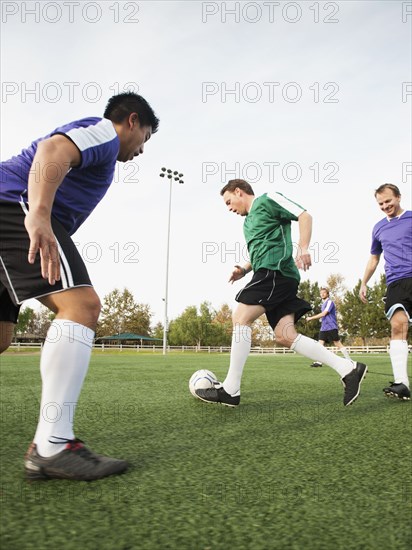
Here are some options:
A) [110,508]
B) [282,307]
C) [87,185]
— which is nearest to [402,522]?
[110,508]

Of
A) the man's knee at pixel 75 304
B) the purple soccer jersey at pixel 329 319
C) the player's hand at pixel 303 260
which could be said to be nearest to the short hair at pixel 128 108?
the man's knee at pixel 75 304

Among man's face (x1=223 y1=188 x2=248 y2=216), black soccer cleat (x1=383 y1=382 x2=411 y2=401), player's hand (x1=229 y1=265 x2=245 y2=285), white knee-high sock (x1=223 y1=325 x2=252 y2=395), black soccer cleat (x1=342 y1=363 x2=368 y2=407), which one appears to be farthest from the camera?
player's hand (x1=229 y1=265 x2=245 y2=285)

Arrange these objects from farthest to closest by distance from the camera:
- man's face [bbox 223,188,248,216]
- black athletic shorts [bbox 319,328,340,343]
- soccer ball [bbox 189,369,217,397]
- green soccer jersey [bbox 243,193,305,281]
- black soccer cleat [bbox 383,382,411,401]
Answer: black athletic shorts [bbox 319,328,340,343] < man's face [bbox 223,188,248,216] < black soccer cleat [bbox 383,382,411,401] < green soccer jersey [bbox 243,193,305,281] < soccer ball [bbox 189,369,217,397]

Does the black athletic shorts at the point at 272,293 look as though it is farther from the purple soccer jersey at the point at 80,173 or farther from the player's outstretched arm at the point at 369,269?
the purple soccer jersey at the point at 80,173

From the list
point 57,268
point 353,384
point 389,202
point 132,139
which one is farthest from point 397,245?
point 57,268

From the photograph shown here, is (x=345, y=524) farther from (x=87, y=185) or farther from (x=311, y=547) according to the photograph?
(x=87, y=185)

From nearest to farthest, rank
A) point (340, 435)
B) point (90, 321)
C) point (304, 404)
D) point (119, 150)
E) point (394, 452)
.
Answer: point (90, 321) → point (394, 452) → point (119, 150) → point (340, 435) → point (304, 404)

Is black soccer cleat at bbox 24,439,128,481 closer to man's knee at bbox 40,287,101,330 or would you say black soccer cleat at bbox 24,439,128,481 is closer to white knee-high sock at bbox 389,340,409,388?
man's knee at bbox 40,287,101,330

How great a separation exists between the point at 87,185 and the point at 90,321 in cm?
75

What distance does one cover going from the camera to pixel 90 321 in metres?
2.08

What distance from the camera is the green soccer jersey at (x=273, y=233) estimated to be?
4.19 m

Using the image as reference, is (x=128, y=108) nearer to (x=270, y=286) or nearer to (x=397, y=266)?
(x=270, y=286)

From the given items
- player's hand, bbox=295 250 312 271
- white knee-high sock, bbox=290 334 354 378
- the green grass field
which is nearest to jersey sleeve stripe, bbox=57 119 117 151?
the green grass field

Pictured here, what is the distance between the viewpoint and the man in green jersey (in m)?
3.93
